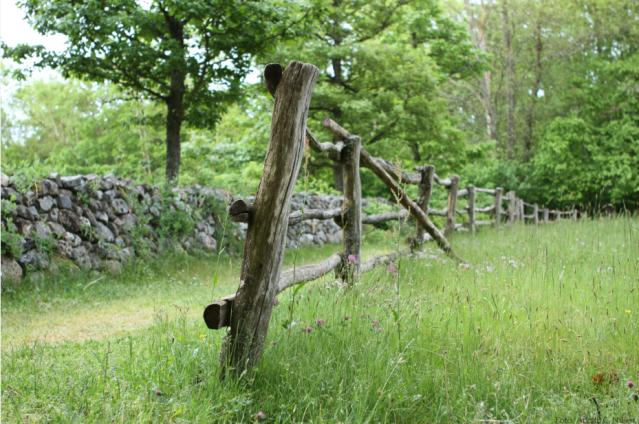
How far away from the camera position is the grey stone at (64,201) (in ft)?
26.9

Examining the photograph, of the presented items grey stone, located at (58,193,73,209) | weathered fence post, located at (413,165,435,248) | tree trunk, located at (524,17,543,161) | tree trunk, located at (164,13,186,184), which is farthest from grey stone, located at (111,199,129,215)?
tree trunk, located at (524,17,543,161)

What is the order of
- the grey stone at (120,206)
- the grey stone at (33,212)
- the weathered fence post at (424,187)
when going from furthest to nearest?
the grey stone at (120,206), the grey stone at (33,212), the weathered fence post at (424,187)

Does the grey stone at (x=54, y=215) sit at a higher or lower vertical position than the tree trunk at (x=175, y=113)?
lower

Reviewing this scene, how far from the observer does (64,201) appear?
27.0 ft

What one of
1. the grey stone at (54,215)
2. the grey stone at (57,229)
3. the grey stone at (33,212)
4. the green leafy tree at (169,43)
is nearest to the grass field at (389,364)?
the grey stone at (33,212)

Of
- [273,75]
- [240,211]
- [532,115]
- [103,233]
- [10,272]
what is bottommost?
[10,272]

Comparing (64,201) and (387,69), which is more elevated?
(387,69)

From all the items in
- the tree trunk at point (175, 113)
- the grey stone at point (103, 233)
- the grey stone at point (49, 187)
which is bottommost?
the grey stone at point (103, 233)

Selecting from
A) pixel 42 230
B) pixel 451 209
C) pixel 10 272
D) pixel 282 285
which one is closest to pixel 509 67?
pixel 451 209

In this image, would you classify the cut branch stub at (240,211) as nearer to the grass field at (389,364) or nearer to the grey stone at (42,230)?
the grass field at (389,364)

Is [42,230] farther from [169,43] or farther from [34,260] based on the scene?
[169,43]

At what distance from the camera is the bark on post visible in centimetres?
271

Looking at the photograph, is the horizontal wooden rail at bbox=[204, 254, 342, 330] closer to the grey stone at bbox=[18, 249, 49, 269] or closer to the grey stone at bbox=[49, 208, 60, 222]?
the grey stone at bbox=[18, 249, 49, 269]

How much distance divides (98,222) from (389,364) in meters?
7.17
